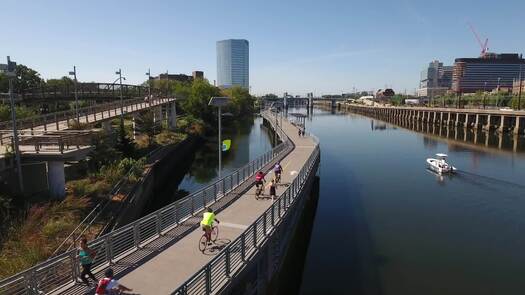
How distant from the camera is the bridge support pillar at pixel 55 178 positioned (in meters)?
24.8

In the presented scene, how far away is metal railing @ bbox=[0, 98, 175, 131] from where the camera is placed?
38059mm

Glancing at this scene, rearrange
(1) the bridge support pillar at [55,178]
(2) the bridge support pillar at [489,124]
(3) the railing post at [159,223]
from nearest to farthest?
1. (3) the railing post at [159,223]
2. (1) the bridge support pillar at [55,178]
3. (2) the bridge support pillar at [489,124]

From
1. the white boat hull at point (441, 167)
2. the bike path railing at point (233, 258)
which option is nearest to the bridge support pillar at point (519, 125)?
the white boat hull at point (441, 167)

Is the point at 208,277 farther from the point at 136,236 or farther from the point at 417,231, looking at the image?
the point at 417,231

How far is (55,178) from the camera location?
24922 millimetres

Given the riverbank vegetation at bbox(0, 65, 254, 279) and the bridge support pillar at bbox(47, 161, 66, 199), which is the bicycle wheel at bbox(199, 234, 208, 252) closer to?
the riverbank vegetation at bbox(0, 65, 254, 279)

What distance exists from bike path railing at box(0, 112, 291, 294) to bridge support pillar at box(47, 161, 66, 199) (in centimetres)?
967

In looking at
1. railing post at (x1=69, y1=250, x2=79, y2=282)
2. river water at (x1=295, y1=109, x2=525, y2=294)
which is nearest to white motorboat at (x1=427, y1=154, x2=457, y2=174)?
river water at (x1=295, y1=109, x2=525, y2=294)

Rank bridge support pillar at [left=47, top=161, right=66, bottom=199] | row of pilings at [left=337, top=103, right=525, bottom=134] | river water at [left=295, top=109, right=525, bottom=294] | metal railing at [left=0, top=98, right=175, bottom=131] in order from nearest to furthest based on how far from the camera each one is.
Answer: river water at [left=295, top=109, right=525, bottom=294] < bridge support pillar at [left=47, top=161, right=66, bottom=199] < metal railing at [left=0, top=98, right=175, bottom=131] < row of pilings at [left=337, top=103, right=525, bottom=134]

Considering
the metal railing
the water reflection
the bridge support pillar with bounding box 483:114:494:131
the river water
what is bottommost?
the river water

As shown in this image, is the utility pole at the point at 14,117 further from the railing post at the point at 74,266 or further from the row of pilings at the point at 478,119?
the row of pilings at the point at 478,119

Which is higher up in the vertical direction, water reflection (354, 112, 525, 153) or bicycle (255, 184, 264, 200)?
bicycle (255, 184, 264, 200)

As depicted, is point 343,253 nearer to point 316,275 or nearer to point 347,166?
point 316,275

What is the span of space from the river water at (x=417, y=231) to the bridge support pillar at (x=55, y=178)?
1639cm
